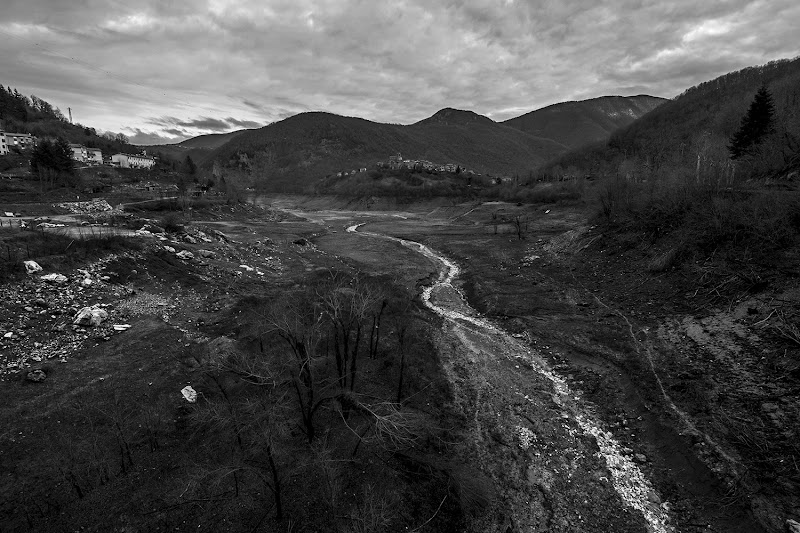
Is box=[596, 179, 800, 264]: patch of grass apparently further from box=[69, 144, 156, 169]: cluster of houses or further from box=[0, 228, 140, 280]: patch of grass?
box=[69, 144, 156, 169]: cluster of houses

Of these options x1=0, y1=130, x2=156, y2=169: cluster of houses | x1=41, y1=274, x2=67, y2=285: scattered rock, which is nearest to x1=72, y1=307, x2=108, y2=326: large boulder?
x1=41, y1=274, x2=67, y2=285: scattered rock

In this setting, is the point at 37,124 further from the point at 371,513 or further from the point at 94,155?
the point at 371,513

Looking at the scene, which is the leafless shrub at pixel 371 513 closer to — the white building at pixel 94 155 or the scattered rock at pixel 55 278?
the scattered rock at pixel 55 278

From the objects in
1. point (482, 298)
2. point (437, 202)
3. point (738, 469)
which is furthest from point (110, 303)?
point (437, 202)

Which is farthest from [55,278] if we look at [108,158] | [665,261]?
[108,158]

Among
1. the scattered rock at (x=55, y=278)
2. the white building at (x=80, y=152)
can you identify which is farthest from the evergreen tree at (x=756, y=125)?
the white building at (x=80, y=152)

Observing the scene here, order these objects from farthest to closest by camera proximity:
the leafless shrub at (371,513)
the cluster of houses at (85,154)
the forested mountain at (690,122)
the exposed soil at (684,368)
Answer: the cluster of houses at (85,154)
the forested mountain at (690,122)
the exposed soil at (684,368)
the leafless shrub at (371,513)

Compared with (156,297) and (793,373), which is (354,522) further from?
(156,297)
